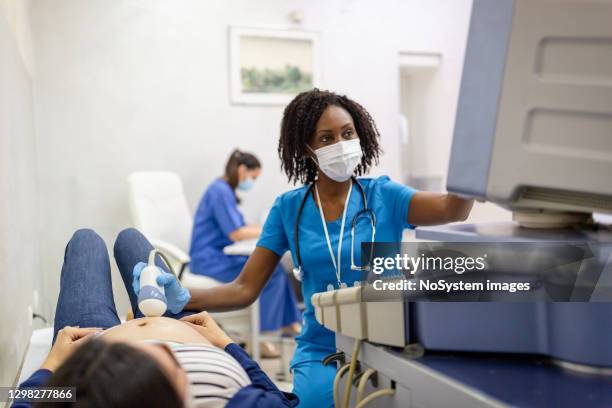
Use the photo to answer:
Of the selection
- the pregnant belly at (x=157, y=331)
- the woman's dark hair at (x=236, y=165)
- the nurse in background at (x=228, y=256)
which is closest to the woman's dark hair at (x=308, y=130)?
the pregnant belly at (x=157, y=331)

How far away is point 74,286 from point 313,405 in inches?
27.4

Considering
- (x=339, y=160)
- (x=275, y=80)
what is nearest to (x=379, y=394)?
(x=339, y=160)

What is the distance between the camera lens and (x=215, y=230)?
3.47 meters

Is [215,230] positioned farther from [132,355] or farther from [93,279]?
[132,355]

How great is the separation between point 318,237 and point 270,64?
3095mm

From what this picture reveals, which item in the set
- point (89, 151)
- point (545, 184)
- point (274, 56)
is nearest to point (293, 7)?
point (274, 56)

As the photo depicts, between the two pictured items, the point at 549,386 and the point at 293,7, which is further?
the point at 293,7

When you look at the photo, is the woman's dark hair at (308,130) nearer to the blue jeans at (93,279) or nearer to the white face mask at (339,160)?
the white face mask at (339,160)

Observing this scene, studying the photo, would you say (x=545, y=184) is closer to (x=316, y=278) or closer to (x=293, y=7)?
(x=316, y=278)

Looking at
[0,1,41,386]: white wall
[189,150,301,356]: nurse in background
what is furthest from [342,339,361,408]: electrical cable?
[189,150,301,356]: nurse in background

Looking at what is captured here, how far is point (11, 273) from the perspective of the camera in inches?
80.1

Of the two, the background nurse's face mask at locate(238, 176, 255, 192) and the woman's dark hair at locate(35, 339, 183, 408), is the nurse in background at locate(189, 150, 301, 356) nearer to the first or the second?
the background nurse's face mask at locate(238, 176, 255, 192)

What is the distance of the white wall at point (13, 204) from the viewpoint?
1.86 meters

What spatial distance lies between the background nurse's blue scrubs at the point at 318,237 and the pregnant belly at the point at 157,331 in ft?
1.07
